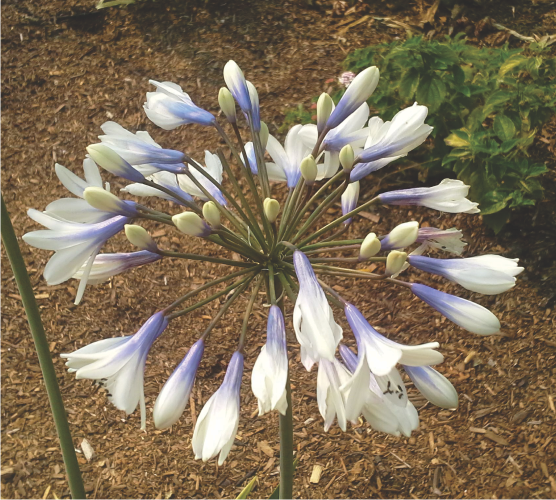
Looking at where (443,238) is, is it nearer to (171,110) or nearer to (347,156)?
(347,156)

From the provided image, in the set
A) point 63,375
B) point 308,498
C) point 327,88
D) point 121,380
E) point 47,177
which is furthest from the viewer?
point 327,88

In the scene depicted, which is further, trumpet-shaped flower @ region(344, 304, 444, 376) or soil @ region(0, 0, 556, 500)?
soil @ region(0, 0, 556, 500)

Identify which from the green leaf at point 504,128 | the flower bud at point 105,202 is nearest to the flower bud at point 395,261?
the flower bud at point 105,202

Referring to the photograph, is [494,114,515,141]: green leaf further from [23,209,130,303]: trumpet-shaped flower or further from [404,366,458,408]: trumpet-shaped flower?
[23,209,130,303]: trumpet-shaped flower

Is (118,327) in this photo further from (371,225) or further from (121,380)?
(121,380)

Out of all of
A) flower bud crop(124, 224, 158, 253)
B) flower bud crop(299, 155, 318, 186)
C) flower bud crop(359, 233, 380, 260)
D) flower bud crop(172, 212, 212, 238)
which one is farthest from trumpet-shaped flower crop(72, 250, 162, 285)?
flower bud crop(359, 233, 380, 260)

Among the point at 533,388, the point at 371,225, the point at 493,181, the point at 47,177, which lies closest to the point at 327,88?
the point at 371,225

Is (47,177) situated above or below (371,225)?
below

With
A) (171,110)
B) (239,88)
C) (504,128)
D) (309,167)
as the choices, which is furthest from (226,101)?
(504,128)
